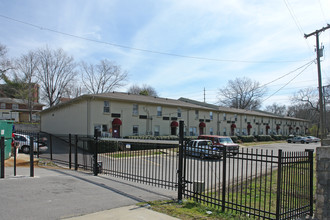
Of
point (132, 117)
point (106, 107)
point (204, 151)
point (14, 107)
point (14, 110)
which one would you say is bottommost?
point (204, 151)

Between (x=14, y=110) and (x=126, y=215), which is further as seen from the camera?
(x=14, y=110)

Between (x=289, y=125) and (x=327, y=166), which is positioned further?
(x=289, y=125)

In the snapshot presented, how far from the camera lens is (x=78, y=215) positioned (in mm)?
4887

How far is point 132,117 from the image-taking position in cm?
2727

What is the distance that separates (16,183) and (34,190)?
1102 mm

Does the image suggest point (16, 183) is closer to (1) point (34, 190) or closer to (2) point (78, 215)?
(1) point (34, 190)

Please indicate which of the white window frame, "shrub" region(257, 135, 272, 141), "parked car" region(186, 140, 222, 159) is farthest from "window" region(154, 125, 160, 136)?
"shrub" region(257, 135, 272, 141)

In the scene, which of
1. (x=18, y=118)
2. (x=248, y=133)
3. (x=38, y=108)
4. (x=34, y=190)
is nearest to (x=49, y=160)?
(x=34, y=190)

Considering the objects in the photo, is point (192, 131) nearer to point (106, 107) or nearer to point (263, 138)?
point (106, 107)

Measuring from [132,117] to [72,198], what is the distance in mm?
21316

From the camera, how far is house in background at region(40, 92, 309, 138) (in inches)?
964

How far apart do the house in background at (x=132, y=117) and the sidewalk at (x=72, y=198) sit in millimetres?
16417

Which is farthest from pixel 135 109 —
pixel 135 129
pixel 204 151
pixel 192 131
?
pixel 204 151

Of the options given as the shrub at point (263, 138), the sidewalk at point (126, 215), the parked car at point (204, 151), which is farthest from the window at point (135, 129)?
the shrub at point (263, 138)
